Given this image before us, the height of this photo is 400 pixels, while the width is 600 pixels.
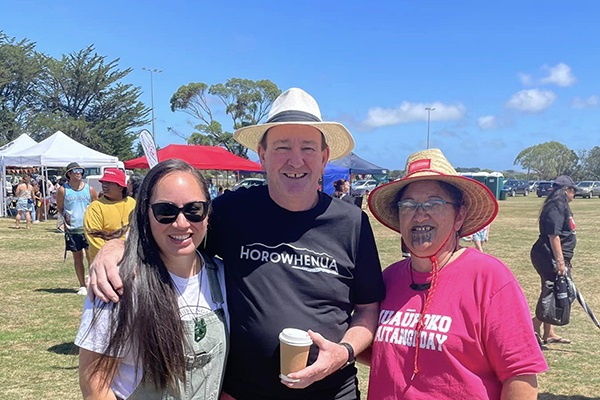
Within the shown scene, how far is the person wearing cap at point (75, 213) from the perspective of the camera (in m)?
8.21

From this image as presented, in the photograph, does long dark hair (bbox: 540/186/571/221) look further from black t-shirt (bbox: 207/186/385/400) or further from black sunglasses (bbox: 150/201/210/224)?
black sunglasses (bbox: 150/201/210/224)

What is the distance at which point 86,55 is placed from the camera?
4384cm

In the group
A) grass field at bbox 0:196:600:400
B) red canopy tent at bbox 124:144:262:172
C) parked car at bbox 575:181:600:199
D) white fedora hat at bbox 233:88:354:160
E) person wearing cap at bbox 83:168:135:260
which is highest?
red canopy tent at bbox 124:144:262:172

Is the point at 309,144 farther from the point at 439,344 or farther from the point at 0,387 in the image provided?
the point at 0,387

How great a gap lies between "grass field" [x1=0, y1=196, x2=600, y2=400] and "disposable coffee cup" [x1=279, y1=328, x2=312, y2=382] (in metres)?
3.41

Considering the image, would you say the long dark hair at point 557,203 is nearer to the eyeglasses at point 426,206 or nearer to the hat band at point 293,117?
the eyeglasses at point 426,206

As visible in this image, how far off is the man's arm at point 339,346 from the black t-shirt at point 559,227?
5.02 meters

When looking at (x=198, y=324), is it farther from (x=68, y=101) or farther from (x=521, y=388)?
(x=68, y=101)

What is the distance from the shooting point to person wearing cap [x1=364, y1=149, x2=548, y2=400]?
1777 millimetres

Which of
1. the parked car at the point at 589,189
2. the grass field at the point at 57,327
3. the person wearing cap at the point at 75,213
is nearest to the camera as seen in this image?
the grass field at the point at 57,327

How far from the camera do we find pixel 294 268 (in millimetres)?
2105

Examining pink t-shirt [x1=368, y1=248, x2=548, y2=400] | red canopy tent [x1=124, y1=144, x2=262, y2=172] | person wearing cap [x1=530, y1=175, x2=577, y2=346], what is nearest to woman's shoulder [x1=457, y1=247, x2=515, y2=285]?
pink t-shirt [x1=368, y1=248, x2=548, y2=400]

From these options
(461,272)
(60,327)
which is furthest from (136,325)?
(60,327)

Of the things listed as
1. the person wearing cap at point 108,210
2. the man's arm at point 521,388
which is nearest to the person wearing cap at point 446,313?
the man's arm at point 521,388
